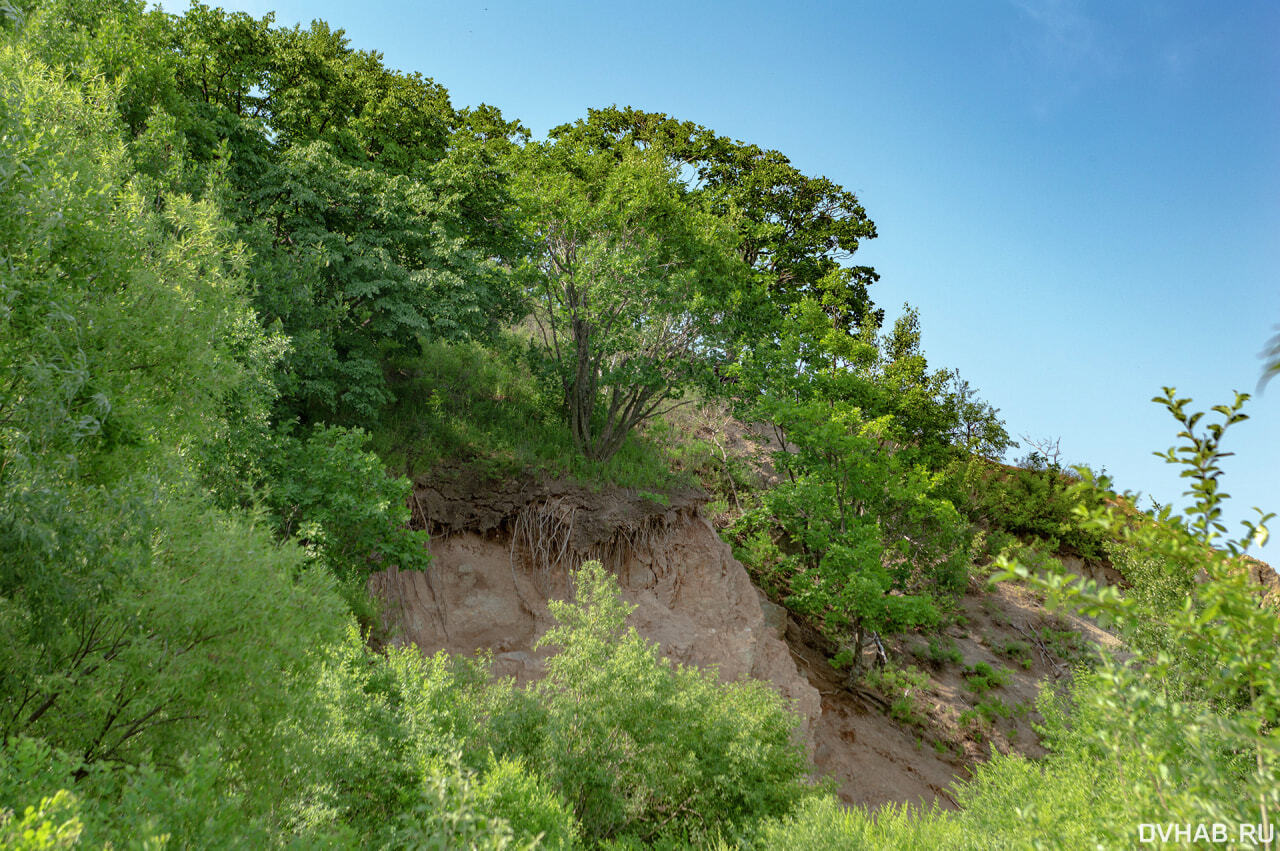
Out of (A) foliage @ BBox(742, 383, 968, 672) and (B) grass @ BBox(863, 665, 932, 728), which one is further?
(B) grass @ BBox(863, 665, 932, 728)

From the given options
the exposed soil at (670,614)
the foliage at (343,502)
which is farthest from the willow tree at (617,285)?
the foliage at (343,502)

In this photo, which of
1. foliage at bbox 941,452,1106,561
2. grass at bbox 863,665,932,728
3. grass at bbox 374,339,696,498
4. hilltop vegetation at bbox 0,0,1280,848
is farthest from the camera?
foliage at bbox 941,452,1106,561

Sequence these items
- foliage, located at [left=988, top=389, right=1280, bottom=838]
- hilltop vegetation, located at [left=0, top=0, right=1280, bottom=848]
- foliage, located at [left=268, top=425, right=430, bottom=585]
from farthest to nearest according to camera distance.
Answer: foliage, located at [left=268, top=425, right=430, bottom=585]
hilltop vegetation, located at [left=0, top=0, right=1280, bottom=848]
foliage, located at [left=988, top=389, right=1280, bottom=838]

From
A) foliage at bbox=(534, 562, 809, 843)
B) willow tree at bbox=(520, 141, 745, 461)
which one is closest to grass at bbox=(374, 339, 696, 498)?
willow tree at bbox=(520, 141, 745, 461)

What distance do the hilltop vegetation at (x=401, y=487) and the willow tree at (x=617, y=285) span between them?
127 mm

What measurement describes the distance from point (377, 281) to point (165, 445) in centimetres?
896

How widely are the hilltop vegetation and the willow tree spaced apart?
0.42 feet

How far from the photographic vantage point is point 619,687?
1078 cm

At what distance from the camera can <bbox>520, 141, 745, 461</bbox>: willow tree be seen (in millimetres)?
19500

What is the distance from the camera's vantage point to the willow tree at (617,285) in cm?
1950

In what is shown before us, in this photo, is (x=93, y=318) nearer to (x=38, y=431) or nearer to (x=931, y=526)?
(x=38, y=431)

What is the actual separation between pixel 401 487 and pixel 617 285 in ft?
27.5

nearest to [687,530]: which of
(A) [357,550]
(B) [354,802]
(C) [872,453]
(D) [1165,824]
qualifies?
(C) [872,453]

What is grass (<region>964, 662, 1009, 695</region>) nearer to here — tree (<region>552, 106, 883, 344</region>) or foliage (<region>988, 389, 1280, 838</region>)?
tree (<region>552, 106, 883, 344</region>)
